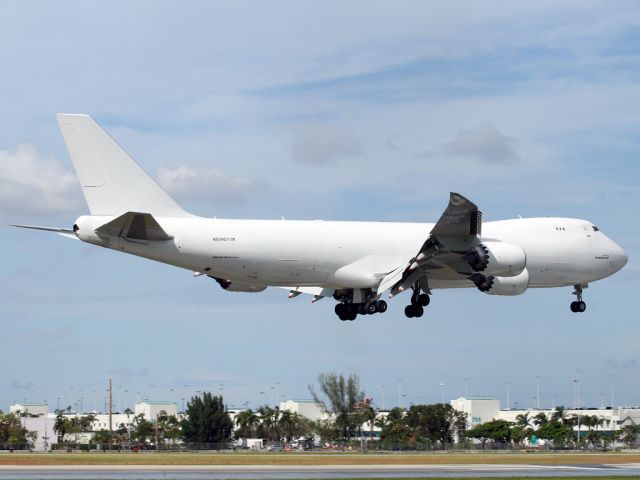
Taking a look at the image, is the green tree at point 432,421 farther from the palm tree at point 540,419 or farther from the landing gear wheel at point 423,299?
the landing gear wheel at point 423,299

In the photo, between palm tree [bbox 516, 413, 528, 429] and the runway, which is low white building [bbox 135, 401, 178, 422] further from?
the runway

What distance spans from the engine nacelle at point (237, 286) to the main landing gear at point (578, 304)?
17.5 meters

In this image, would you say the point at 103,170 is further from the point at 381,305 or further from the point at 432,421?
the point at 432,421

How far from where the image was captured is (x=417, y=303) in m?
57.1

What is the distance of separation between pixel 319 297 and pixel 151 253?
44.0 feet

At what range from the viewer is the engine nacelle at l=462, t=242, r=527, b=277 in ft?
175

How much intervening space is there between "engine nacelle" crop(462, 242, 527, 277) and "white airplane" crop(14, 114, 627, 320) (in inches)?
2.3

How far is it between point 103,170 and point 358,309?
52.0 feet

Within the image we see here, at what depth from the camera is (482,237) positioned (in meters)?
58.5

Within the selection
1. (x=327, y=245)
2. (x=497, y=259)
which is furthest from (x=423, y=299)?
(x=327, y=245)

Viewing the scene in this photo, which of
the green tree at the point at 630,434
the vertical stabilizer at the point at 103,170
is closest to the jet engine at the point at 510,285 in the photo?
the vertical stabilizer at the point at 103,170

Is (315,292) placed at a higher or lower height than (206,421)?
higher

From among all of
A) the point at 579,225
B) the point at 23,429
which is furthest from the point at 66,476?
the point at 23,429

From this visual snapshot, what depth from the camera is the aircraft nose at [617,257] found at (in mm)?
62341
